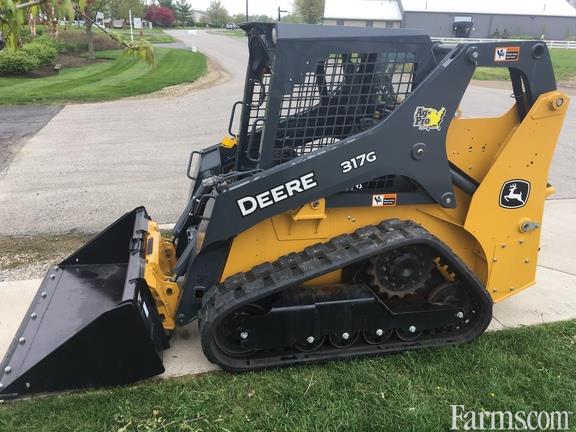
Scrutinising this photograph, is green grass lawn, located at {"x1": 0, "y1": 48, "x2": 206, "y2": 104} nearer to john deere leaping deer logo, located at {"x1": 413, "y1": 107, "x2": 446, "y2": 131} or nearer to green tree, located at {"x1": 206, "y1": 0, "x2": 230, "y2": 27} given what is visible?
john deere leaping deer logo, located at {"x1": 413, "y1": 107, "x2": 446, "y2": 131}

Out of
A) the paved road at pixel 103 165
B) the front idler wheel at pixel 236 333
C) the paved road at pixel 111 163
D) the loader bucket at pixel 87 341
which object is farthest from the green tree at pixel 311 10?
the front idler wheel at pixel 236 333

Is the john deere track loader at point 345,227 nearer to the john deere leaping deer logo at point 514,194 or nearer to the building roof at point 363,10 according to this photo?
the john deere leaping deer logo at point 514,194

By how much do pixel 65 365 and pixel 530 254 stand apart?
10.4 ft

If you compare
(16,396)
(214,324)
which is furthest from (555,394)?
(16,396)

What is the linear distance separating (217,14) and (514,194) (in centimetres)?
10443

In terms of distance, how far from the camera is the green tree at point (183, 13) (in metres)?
91.8

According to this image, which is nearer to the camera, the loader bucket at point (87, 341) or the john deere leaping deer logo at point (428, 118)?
the loader bucket at point (87, 341)

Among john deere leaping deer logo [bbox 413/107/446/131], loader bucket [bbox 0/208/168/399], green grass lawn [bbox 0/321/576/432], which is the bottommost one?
green grass lawn [bbox 0/321/576/432]

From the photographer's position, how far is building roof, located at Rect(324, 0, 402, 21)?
57.7m

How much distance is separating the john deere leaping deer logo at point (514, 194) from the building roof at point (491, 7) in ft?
194

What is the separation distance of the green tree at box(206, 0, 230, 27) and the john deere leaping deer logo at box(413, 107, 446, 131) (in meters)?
100

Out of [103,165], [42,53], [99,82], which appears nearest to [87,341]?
[103,165]

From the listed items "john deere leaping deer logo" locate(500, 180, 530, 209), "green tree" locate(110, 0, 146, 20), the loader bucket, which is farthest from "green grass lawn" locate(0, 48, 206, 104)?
"john deere leaping deer logo" locate(500, 180, 530, 209)

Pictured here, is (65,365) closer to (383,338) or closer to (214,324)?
(214,324)
